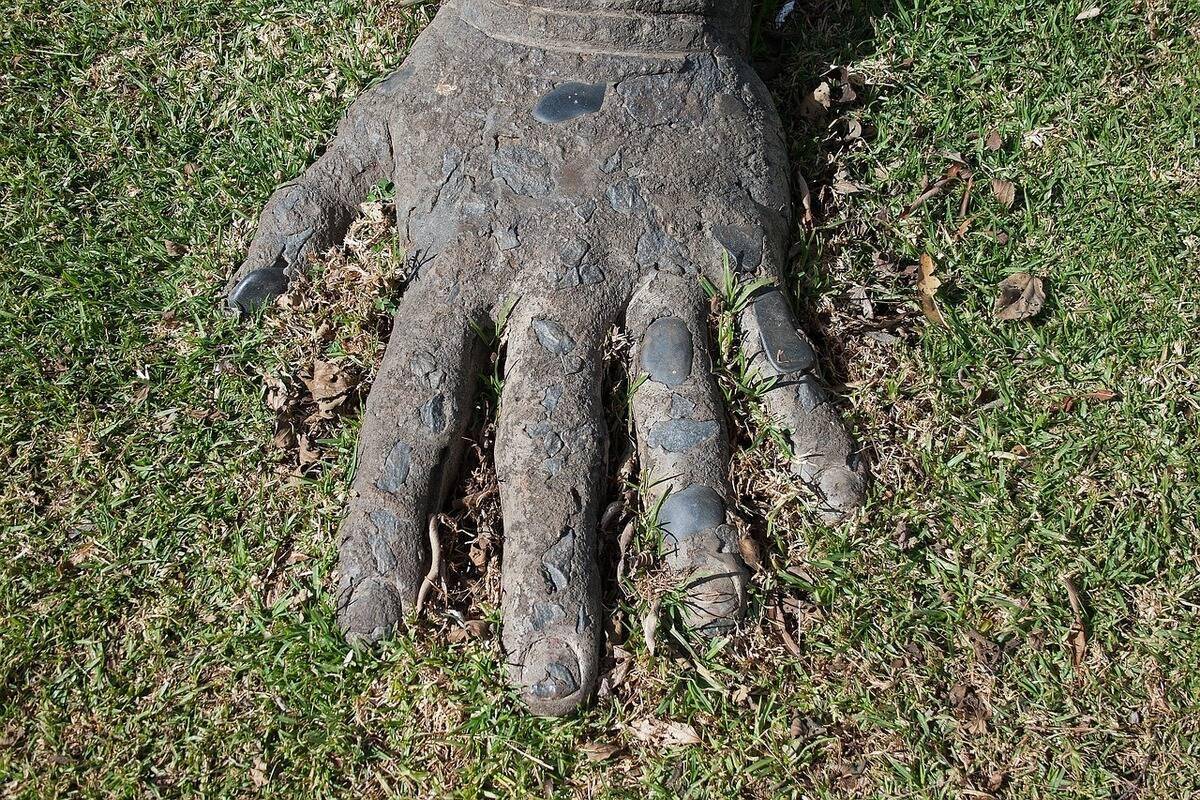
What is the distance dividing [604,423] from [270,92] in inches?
59.8

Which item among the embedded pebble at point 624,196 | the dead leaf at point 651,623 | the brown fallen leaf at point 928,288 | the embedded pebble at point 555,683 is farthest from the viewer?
the brown fallen leaf at point 928,288

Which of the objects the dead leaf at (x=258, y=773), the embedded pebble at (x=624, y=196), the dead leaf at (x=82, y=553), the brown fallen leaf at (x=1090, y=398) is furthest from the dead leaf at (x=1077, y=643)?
the dead leaf at (x=82, y=553)

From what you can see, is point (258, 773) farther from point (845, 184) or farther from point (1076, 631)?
point (845, 184)

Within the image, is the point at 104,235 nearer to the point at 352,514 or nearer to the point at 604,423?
the point at 352,514

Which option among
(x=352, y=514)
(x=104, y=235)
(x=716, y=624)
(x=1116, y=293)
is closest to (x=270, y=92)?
(x=104, y=235)

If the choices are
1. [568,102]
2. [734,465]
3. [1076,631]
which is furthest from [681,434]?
[1076,631]

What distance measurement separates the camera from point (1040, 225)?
2.67 meters

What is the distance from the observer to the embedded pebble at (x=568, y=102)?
2.35 m

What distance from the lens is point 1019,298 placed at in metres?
2.55

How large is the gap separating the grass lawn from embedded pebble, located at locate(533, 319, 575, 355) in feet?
0.77

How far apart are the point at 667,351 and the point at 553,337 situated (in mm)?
257

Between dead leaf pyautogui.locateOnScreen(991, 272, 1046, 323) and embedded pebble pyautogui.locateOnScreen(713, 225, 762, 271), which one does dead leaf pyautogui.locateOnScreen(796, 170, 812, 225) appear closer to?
embedded pebble pyautogui.locateOnScreen(713, 225, 762, 271)

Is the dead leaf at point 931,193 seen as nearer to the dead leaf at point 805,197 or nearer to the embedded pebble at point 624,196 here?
the dead leaf at point 805,197

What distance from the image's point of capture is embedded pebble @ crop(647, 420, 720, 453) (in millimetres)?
2123
